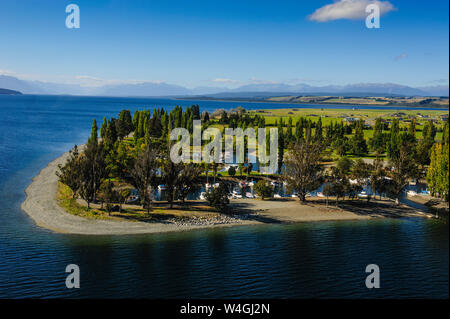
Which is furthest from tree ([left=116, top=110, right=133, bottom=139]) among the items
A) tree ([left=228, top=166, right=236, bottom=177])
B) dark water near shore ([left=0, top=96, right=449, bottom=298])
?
dark water near shore ([left=0, top=96, right=449, bottom=298])

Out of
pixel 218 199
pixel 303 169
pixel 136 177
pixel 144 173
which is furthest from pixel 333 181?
pixel 136 177

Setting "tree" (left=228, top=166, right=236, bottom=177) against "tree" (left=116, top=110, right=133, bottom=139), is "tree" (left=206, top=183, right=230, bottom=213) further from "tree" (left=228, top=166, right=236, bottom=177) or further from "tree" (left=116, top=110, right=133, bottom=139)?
"tree" (left=116, top=110, right=133, bottom=139)

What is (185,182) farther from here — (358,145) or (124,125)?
(358,145)

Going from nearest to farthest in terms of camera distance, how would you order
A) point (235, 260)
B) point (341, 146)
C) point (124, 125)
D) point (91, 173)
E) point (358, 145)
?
point (235, 260) → point (91, 173) → point (341, 146) → point (358, 145) → point (124, 125)

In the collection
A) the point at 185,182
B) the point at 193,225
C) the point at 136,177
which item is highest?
the point at 136,177
